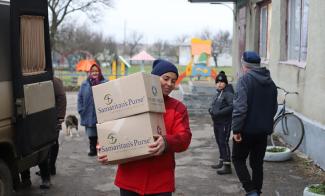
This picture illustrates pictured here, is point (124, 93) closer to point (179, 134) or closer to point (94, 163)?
point (179, 134)

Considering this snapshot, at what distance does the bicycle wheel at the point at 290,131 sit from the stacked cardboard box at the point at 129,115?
5643 millimetres

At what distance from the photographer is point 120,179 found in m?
3.40

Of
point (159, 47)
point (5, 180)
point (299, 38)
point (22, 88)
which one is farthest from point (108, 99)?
point (159, 47)

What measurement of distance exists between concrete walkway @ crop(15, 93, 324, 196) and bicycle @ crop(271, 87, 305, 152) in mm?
523

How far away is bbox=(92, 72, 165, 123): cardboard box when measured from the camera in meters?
3.16

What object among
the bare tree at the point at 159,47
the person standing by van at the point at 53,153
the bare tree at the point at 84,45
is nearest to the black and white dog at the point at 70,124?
the person standing by van at the point at 53,153

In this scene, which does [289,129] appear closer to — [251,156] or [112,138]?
[251,156]

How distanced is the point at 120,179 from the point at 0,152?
2088 mm

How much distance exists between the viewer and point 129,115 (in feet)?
10.5

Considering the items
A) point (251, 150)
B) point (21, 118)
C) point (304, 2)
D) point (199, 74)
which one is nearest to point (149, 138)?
point (21, 118)

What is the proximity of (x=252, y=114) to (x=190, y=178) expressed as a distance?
1.99 meters

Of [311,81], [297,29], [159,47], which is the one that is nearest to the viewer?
[311,81]

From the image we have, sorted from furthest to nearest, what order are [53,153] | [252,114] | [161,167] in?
[53,153] → [252,114] → [161,167]

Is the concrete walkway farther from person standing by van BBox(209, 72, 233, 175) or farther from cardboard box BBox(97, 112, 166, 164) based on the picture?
cardboard box BBox(97, 112, 166, 164)
